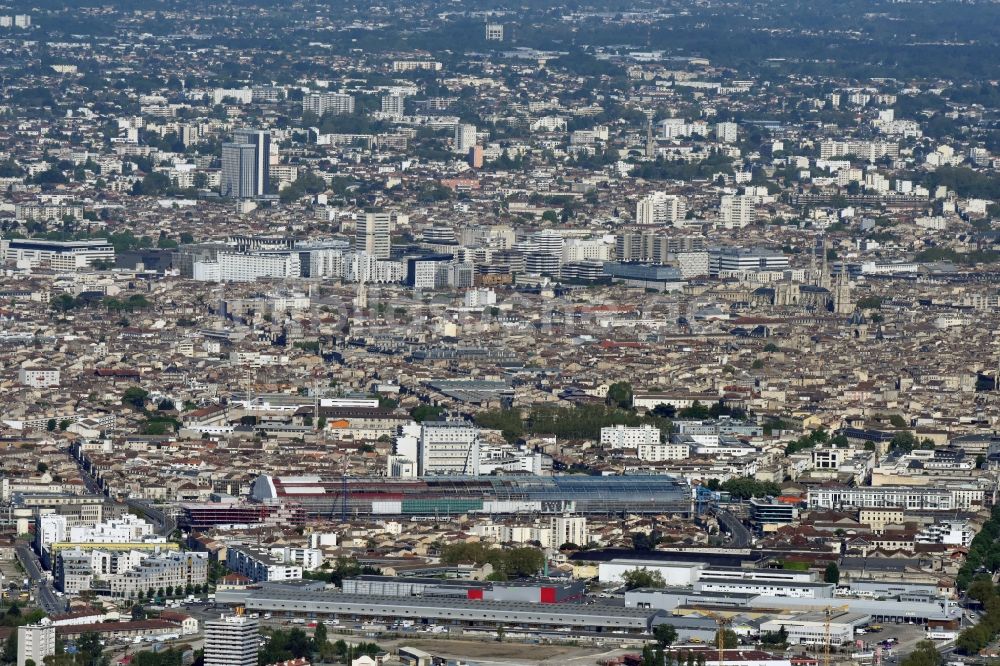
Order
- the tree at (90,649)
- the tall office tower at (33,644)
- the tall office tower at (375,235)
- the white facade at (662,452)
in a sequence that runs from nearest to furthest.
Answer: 1. the tall office tower at (33,644)
2. the tree at (90,649)
3. the white facade at (662,452)
4. the tall office tower at (375,235)

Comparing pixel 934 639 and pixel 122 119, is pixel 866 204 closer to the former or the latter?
pixel 122 119

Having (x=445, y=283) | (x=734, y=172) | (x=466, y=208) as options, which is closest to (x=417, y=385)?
(x=445, y=283)

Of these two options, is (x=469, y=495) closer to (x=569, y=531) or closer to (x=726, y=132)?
(x=569, y=531)

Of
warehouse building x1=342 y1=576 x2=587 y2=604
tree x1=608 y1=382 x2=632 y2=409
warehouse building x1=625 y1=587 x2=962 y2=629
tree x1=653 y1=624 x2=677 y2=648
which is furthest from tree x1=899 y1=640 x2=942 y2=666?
tree x1=608 y1=382 x2=632 y2=409

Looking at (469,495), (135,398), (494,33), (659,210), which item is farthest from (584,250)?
(494,33)

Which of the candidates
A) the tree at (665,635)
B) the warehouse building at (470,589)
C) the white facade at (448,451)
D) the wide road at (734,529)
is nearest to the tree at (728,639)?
the tree at (665,635)

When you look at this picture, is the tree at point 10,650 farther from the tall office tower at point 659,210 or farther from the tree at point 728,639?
the tall office tower at point 659,210

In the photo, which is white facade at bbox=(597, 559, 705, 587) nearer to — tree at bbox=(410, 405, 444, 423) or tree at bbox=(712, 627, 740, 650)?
tree at bbox=(712, 627, 740, 650)
